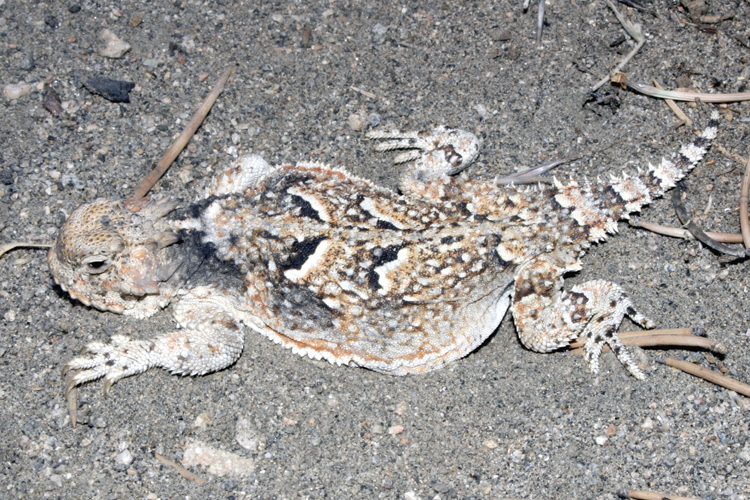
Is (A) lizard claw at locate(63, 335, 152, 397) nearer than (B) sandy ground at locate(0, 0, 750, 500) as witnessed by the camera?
No

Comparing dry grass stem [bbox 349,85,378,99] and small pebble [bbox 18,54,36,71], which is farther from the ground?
small pebble [bbox 18,54,36,71]

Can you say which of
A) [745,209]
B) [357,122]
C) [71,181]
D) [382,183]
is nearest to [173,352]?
[71,181]

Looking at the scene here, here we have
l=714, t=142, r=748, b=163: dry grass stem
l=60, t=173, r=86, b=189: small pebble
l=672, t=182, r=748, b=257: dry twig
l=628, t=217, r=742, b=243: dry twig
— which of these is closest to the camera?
l=672, t=182, r=748, b=257: dry twig

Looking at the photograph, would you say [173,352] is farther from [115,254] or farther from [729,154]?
[729,154]

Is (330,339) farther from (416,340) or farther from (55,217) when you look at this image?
(55,217)

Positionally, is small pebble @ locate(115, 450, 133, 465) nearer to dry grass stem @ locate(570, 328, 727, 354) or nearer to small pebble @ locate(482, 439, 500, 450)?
small pebble @ locate(482, 439, 500, 450)

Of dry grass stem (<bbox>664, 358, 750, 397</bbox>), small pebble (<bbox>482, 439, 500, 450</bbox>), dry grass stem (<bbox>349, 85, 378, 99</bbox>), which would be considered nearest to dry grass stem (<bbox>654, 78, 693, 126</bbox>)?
dry grass stem (<bbox>664, 358, 750, 397</bbox>)
